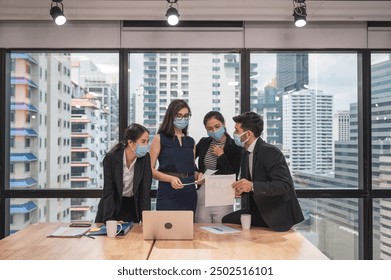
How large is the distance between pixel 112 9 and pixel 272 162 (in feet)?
7.71

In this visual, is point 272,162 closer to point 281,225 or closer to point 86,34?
point 281,225

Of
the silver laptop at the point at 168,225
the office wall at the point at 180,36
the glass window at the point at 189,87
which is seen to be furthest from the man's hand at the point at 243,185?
the office wall at the point at 180,36

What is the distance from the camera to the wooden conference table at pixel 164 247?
1885 mm

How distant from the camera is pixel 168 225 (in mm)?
2178

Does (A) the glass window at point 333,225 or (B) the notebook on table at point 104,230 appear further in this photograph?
(A) the glass window at point 333,225

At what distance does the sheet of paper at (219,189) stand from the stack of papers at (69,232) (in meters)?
0.79

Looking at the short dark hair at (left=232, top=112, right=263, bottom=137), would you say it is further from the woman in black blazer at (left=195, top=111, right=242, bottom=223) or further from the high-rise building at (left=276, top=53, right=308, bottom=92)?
the high-rise building at (left=276, top=53, right=308, bottom=92)

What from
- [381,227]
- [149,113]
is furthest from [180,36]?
[381,227]

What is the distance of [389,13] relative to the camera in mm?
3816

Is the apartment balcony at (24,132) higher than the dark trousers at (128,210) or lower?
higher

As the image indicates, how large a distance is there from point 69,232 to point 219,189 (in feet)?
3.16

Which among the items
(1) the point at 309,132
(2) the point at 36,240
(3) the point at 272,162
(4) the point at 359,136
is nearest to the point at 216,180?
(3) the point at 272,162

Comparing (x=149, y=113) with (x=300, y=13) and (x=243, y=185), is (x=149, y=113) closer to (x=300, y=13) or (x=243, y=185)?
(x=300, y=13)

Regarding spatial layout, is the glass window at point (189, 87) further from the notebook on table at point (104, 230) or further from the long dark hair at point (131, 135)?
the notebook on table at point (104, 230)
